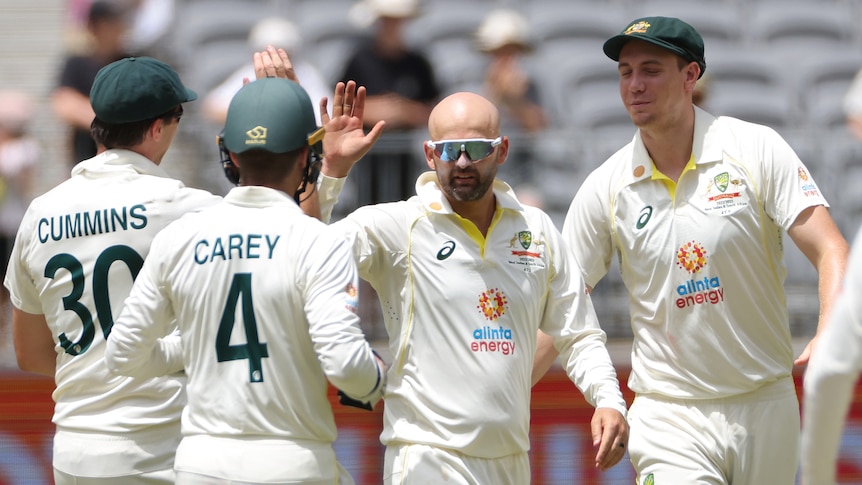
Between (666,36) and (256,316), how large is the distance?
2.18 meters

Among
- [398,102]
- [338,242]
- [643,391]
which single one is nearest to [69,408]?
[338,242]

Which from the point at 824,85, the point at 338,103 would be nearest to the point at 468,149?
the point at 338,103

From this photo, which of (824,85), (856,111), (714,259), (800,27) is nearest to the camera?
(714,259)

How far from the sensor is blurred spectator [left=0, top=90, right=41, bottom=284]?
8445 millimetres

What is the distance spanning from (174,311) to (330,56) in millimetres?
6833

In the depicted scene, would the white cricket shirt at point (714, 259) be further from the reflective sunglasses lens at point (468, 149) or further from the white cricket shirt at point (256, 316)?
the white cricket shirt at point (256, 316)

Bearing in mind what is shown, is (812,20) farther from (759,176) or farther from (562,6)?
(759,176)

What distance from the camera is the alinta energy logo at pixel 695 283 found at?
5270 millimetres

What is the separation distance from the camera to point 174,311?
4309 mm

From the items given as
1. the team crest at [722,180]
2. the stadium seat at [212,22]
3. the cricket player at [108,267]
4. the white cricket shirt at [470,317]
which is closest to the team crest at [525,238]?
the white cricket shirt at [470,317]

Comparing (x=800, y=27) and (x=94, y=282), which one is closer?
(x=94, y=282)

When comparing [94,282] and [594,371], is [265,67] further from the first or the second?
[594,371]

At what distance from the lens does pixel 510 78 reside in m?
9.30

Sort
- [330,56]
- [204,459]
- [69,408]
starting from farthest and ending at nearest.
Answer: [330,56] → [69,408] → [204,459]
